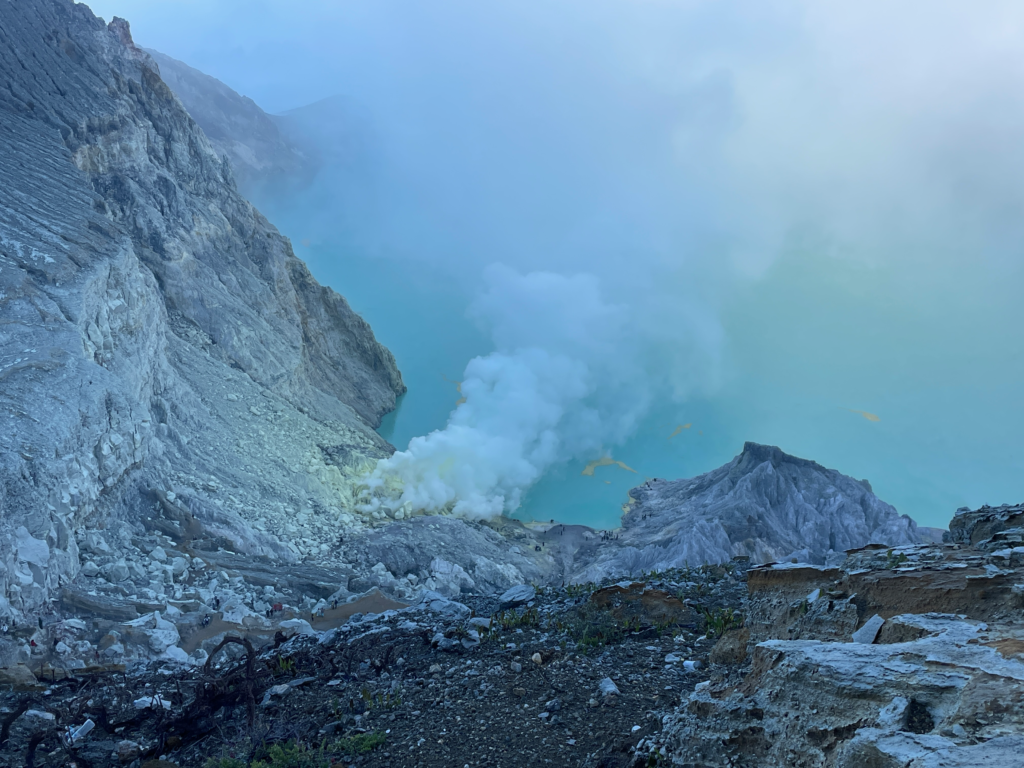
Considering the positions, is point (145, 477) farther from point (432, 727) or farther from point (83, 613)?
point (432, 727)

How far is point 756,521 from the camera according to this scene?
3067 cm

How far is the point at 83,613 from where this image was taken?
15781 mm

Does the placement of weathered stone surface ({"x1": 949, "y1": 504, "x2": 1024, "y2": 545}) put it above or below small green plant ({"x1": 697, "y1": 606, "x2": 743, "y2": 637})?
above

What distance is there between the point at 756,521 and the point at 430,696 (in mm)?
26422

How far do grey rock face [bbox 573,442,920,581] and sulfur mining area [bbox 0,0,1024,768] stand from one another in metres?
0.20

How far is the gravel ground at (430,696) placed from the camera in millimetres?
6699

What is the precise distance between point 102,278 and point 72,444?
759cm

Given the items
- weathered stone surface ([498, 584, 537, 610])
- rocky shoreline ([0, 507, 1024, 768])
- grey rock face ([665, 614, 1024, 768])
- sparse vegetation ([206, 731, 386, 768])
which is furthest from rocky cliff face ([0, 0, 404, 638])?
grey rock face ([665, 614, 1024, 768])

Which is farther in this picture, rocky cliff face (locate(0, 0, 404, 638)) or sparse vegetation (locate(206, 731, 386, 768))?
rocky cliff face (locate(0, 0, 404, 638))

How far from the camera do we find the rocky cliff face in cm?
1738

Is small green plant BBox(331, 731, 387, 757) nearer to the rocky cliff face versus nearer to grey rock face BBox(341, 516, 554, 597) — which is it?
the rocky cliff face

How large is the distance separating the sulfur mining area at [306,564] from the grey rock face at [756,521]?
0.20m

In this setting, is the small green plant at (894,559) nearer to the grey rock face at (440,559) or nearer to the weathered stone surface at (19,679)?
the weathered stone surface at (19,679)

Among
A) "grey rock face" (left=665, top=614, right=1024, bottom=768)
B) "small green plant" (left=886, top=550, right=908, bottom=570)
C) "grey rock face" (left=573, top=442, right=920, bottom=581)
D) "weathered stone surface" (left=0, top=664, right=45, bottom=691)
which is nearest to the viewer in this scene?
"grey rock face" (left=665, top=614, right=1024, bottom=768)
